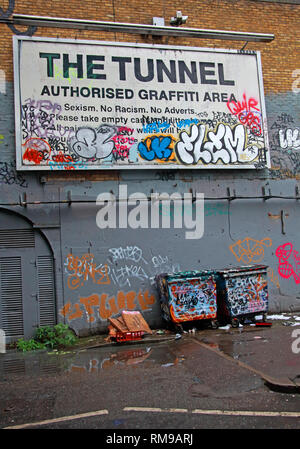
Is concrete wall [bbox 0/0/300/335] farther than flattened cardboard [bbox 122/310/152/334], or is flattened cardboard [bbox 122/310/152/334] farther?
concrete wall [bbox 0/0/300/335]

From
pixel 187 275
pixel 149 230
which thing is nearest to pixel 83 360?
pixel 187 275

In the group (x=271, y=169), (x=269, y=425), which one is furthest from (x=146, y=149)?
(x=269, y=425)

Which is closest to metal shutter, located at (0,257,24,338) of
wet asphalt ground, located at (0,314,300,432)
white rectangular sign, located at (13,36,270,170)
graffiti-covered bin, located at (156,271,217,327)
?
wet asphalt ground, located at (0,314,300,432)

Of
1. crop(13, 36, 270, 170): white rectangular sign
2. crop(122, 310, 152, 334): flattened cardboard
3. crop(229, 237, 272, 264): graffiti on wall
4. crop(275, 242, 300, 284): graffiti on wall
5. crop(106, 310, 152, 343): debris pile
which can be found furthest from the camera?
crop(275, 242, 300, 284): graffiti on wall

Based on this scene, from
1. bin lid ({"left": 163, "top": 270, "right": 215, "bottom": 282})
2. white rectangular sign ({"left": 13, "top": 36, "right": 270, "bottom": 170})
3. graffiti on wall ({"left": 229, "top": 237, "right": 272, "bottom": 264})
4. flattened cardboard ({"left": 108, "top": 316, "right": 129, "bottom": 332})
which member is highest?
white rectangular sign ({"left": 13, "top": 36, "right": 270, "bottom": 170})

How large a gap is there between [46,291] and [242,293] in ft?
14.7

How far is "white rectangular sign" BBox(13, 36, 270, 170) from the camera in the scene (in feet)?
32.3

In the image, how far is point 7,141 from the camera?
9.73 meters

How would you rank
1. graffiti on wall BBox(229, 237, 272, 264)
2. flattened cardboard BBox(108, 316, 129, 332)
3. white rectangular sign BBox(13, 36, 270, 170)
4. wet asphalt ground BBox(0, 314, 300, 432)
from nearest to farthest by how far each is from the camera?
wet asphalt ground BBox(0, 314, 300, 432) → flattened cardboard BBox(108, 316, 129, 332) → white rectangular sign BBox(13, 36, 270, 170) → graffiti on wall BBox(229, 237, 272, 264)

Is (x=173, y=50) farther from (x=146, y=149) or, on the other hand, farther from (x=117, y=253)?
(x=117, y=253)

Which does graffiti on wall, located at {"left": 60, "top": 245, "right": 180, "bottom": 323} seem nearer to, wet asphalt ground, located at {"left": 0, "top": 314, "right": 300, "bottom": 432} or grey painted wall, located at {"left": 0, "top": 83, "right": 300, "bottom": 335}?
grey painted wall, located at {"left": 0, "top": 83, "right": 300, "bottom": 335}

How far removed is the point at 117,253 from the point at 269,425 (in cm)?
631

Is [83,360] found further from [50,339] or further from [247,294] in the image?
[247,294]

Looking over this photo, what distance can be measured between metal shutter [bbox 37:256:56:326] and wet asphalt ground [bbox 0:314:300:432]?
1.02 metres
